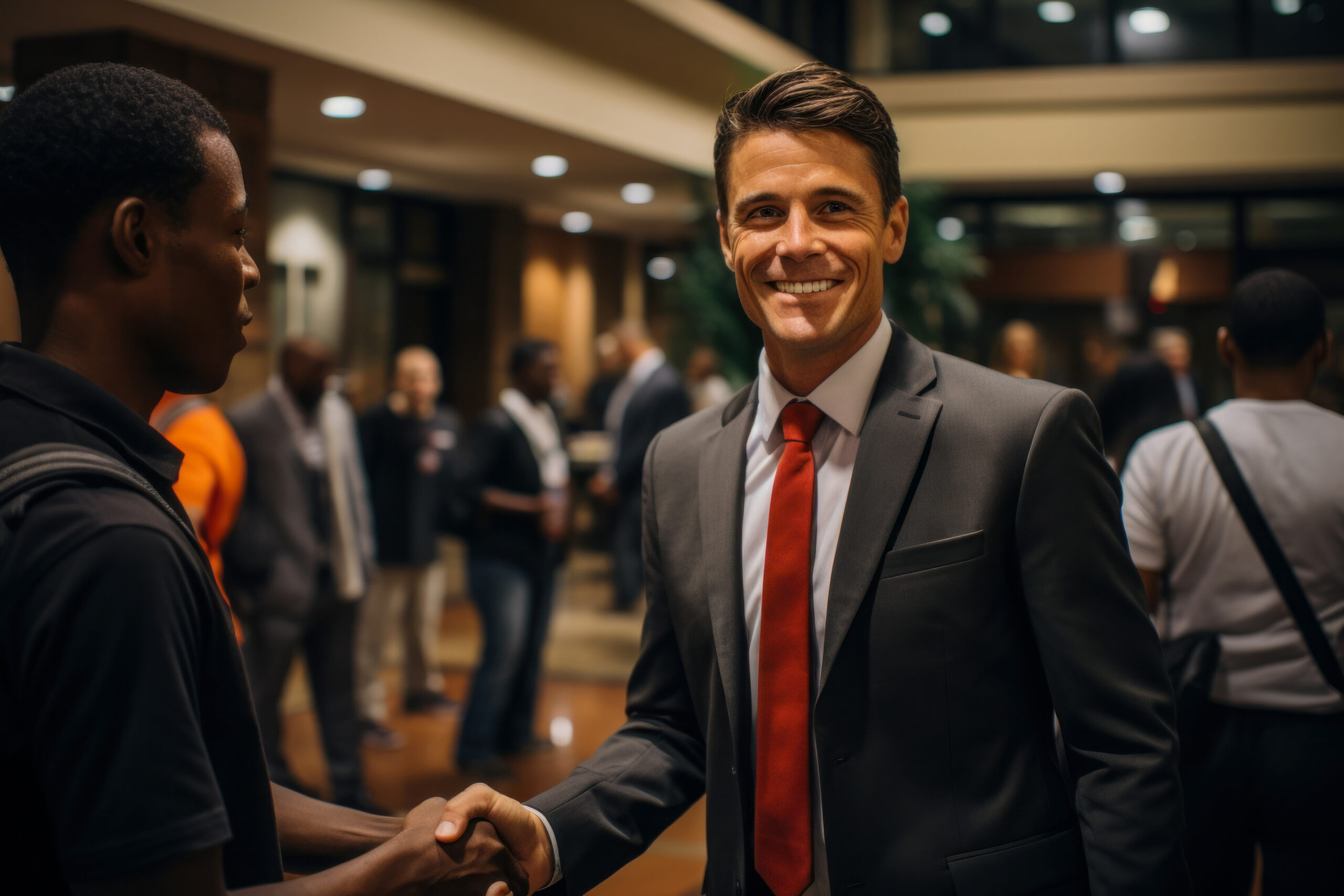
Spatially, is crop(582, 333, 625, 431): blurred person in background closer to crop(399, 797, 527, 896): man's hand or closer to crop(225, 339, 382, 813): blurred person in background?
crop(225, 339, 382, 813): blurred person in background

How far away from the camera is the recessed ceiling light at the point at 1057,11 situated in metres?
10.6

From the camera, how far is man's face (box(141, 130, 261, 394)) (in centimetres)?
117

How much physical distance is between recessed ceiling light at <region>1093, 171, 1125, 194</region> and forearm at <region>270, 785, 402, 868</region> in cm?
1020

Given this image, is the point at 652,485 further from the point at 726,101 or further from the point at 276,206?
the point at 276,206

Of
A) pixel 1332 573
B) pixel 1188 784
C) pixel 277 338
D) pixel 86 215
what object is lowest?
pixel 1188 784

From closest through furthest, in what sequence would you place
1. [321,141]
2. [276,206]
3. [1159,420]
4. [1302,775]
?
[1302,775], [1159,420], [321,141], [276,206]

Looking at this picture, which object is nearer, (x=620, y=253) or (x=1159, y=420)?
(x=1159, y=420)

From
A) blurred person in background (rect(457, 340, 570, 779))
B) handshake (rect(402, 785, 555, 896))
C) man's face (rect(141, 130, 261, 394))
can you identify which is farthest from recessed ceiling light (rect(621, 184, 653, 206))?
man's face (rect(141, 130, 261, 394))

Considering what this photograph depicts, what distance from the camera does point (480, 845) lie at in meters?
1.58

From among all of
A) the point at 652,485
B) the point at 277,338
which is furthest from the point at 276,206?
the point at 652,485

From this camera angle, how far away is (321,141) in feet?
26.9

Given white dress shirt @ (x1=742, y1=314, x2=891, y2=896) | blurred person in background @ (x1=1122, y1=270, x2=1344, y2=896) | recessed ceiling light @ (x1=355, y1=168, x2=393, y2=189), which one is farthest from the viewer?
recessed ceiling light @ (x1=355, y1=168, x2=393, y2=189)

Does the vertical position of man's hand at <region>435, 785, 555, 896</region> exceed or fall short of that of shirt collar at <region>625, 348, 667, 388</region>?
it falls short

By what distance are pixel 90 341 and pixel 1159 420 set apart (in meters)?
3.29
